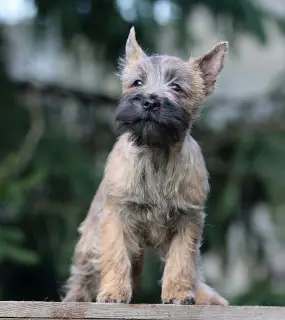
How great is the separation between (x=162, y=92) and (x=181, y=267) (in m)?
1.04

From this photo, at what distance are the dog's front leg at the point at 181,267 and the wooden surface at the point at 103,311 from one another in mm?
249

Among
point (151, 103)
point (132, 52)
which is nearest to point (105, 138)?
point (132, 52)

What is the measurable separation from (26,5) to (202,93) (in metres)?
5.92

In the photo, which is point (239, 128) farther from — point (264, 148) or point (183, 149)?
point (183, 149)

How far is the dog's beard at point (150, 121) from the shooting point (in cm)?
562

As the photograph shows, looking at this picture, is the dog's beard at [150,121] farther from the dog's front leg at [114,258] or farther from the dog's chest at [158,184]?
the dog's front leg at [114,258]

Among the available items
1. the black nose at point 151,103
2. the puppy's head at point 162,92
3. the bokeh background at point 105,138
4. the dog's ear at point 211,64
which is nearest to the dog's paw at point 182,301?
the puppy's head at point 162,92

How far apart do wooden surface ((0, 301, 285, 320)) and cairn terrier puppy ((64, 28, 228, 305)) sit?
0.82ft

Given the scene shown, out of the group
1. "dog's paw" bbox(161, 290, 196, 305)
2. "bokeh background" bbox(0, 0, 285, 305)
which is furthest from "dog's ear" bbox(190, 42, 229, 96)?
"bokeh background" bbox(0, 0, 285, 305)

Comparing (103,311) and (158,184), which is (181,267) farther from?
(103,311)

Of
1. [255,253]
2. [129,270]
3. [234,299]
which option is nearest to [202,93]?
[129,270]

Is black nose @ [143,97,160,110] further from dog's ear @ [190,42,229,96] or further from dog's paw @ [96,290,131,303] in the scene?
dog's paw @ [96,290,131,303]

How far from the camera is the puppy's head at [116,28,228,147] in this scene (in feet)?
18.5

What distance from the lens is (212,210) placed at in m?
11.7
